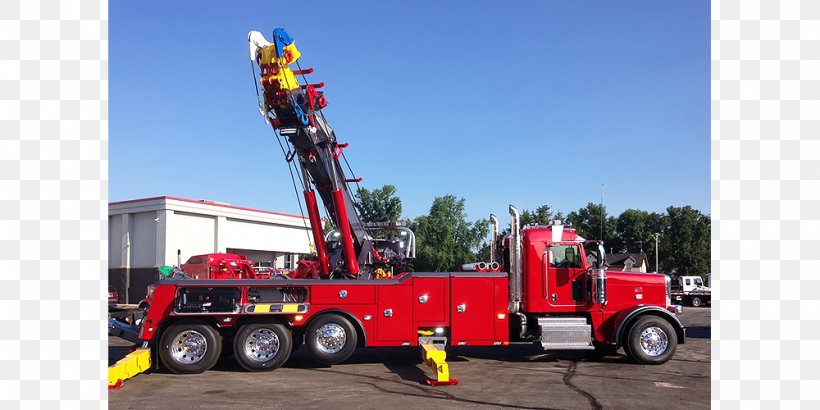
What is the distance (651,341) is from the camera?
12500mm

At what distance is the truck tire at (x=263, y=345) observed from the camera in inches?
461

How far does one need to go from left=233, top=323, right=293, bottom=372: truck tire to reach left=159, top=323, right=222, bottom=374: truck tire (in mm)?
450

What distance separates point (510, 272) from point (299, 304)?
4534 mm

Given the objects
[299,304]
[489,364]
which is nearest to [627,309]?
[489,364]

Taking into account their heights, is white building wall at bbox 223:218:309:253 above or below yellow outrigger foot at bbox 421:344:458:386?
above

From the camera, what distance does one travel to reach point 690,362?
1308 centimetres

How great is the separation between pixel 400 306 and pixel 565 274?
3.63 metres

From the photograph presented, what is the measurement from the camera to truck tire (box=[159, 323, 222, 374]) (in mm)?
11562

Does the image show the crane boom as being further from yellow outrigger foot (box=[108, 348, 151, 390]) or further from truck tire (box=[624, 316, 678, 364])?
truck tire (box=[624, 316, 678, 364])

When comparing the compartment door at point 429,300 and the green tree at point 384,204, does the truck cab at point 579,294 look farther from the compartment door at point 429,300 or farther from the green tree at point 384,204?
the green tree at point 384,204

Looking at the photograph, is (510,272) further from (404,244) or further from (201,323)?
(201,323)

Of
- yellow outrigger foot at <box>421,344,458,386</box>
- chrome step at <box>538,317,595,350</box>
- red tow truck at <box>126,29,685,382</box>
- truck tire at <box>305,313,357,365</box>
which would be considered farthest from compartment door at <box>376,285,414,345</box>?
chrome step at <box>538,317,595,350</box>

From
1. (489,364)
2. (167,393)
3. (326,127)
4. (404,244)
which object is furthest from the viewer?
(404,244)

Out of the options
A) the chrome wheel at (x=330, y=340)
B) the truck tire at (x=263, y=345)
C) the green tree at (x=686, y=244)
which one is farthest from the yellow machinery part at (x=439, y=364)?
the green tree at (x=686, y=244)
